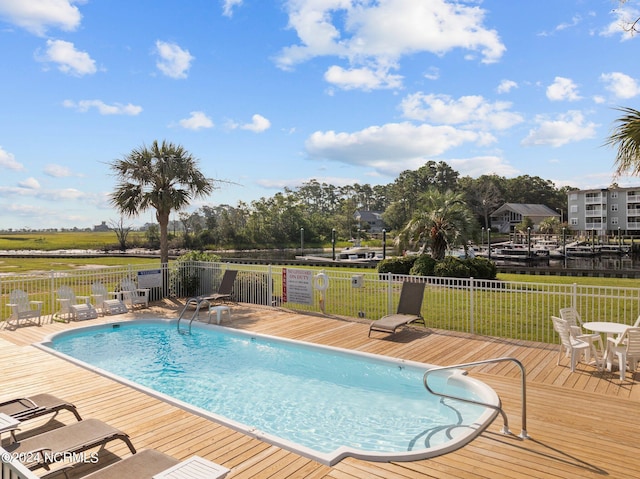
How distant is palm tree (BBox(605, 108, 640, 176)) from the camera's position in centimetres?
678

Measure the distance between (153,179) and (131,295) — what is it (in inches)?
176

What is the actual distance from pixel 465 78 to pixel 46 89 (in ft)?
56.1

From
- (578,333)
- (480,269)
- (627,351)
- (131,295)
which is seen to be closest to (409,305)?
(578,333)

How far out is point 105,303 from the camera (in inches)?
488

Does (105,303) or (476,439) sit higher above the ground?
(105,303)

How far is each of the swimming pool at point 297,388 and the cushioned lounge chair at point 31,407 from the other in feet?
4.64

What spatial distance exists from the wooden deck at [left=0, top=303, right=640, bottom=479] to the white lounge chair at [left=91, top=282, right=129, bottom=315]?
3610 mm

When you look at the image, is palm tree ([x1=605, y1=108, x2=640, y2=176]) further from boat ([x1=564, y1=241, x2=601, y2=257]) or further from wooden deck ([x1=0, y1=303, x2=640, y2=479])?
boat ([x1=564, y1=241, x2=601, y2=257])

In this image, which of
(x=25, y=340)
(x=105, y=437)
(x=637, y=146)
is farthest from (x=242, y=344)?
(x=637, y=146)

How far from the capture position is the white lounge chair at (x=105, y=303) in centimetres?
1242

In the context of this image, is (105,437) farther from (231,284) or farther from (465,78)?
(465,78)

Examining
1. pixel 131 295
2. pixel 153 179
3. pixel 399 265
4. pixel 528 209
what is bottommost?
pixel 131 295

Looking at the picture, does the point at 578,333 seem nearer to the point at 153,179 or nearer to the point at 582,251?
the point at 153,179

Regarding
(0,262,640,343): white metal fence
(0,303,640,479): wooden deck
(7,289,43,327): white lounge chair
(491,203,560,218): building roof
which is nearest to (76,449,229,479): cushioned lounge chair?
(0,303,640,479): wooden deck
